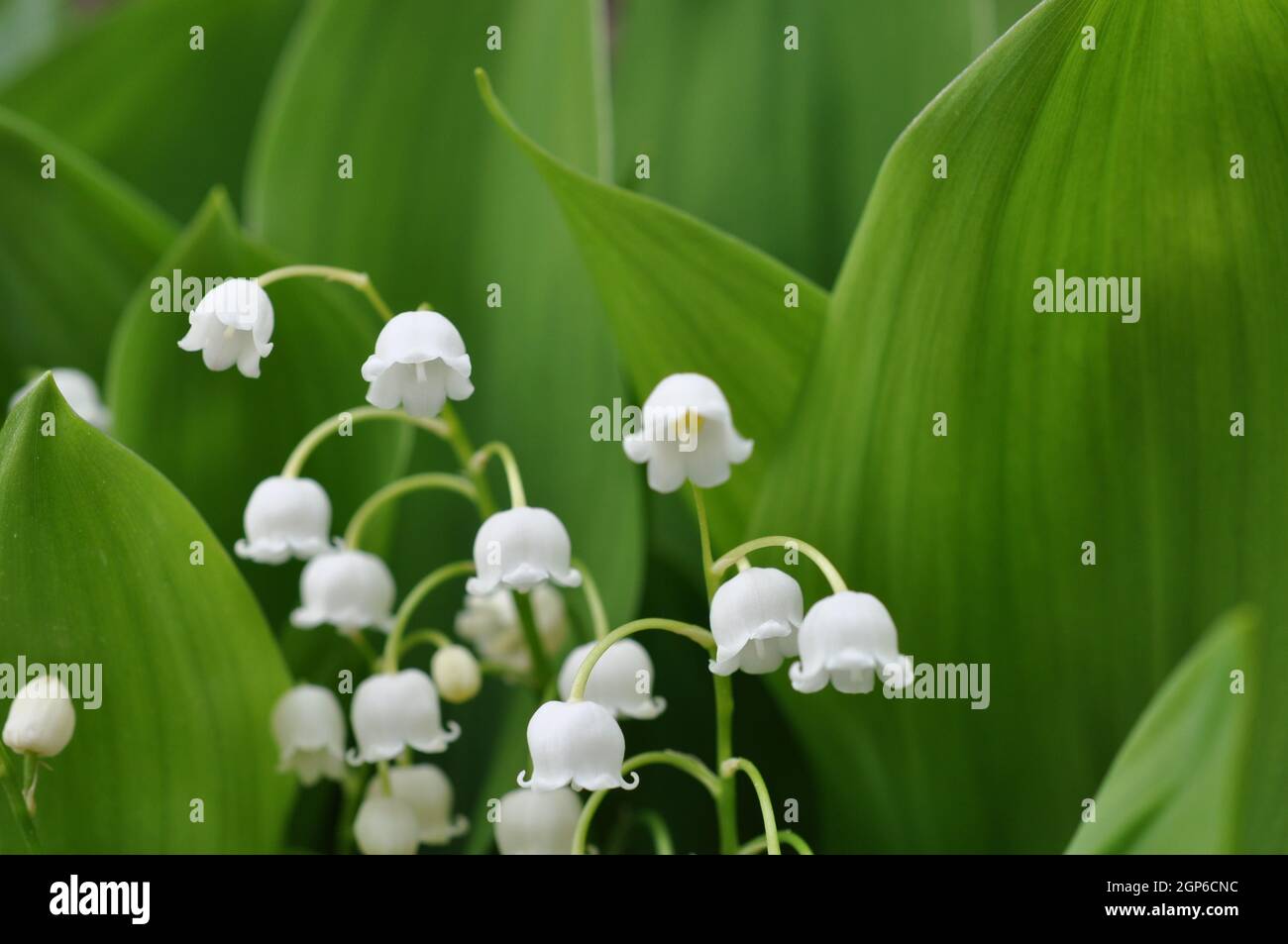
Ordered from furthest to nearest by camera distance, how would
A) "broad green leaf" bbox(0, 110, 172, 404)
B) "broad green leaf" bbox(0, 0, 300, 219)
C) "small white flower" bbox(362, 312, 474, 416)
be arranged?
"broad green leaf" bbox(0, 0, 300, 219), "broad green leaf" bbox(0, 110, 172, 404), "small white flower" bbox(362, 312, 474, 416)

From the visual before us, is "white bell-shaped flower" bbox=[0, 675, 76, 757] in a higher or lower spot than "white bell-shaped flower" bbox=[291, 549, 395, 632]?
lower

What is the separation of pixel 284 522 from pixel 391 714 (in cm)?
9

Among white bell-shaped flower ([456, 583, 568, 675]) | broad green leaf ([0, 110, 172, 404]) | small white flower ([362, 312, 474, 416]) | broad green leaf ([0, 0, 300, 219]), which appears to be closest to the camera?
small white flower ([362, 312, 474, 416])

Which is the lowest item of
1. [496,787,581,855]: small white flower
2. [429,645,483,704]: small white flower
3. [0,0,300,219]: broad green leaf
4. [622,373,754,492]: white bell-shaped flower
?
[496,787,581,855]: small white flower

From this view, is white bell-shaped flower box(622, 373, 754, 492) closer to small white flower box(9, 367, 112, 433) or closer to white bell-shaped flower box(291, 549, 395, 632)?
white bell-shaped flower box(291, 549, 395, 632)

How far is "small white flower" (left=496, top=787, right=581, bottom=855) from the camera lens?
0.47 m

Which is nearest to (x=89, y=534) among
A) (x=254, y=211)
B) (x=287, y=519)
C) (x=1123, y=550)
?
(x=287, y=519)

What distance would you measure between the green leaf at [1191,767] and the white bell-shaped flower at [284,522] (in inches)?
12.3

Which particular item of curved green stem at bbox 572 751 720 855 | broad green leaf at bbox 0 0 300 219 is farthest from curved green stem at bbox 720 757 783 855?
broad green leaf at bbox 0 0 300 219

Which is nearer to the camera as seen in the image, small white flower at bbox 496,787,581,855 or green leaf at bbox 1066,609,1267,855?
green leaf at bbox 1066,609,1267,855

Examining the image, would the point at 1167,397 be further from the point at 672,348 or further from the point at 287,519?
the point at 287,519

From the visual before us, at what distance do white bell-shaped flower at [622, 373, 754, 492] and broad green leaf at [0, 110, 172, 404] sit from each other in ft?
1.48
